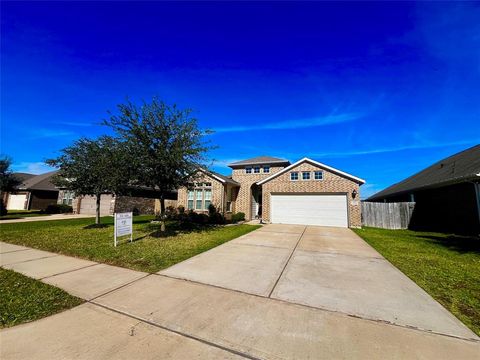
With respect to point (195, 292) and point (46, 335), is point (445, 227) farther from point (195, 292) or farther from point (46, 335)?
point (46, 335)

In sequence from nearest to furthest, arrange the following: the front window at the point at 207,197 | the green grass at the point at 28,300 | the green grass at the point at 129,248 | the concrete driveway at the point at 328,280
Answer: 1. the green grass at the point at 28,300
2. the concrete driveway at the point at 328,280
3. the green grass at the point at 129,248
4. the front window at the point at 207,197

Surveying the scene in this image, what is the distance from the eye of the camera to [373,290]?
187 inches

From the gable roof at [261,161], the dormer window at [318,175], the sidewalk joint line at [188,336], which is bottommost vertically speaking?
the sidewalk joint line at [188,336]

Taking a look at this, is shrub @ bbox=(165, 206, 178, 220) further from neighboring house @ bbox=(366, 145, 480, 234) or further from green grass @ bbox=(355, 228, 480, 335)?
neighboring house @ bbox=(366, 145, 480, 234)

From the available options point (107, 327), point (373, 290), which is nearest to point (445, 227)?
point (373, 290)

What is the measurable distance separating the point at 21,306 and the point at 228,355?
359cm

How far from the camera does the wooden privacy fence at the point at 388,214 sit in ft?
54.4

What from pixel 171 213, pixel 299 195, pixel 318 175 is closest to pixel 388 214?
pixel 318 175

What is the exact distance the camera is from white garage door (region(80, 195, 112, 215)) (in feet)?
74.2

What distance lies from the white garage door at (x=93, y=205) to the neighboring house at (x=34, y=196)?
7748 mm

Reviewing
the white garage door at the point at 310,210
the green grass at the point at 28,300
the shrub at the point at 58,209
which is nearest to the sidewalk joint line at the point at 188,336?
the green grass at the point at 28,300

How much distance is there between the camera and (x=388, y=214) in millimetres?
16953

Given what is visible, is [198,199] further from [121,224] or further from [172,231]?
[121,224]

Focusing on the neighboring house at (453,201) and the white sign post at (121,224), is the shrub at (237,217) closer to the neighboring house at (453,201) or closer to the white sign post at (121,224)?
the white sign post at (121,224)
